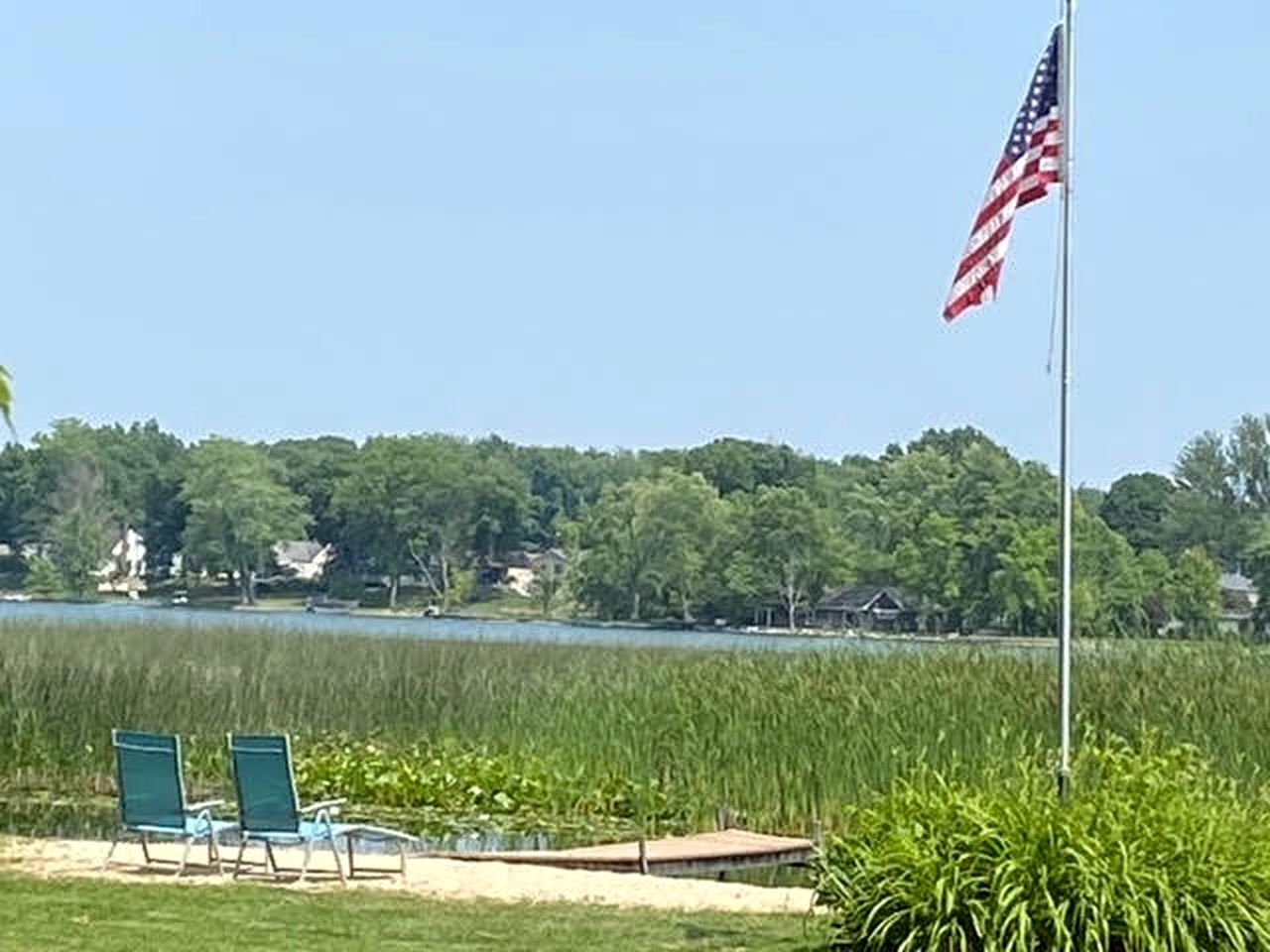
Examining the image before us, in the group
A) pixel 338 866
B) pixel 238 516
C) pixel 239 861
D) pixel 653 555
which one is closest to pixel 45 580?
pixel 238 516

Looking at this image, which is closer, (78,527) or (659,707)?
(659,707)

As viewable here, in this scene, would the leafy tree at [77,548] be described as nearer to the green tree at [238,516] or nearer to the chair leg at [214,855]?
the green tree at [238,516]

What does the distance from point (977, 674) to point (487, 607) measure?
2062 inches

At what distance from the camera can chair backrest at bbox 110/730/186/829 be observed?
11.6 metres

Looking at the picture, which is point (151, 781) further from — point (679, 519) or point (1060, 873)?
point (679, 519)

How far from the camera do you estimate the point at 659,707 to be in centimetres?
1697

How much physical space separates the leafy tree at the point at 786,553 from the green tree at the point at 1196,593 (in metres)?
20.4

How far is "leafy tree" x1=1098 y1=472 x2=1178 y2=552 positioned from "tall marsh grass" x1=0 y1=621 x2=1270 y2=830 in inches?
1015

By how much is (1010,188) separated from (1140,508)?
4093cm

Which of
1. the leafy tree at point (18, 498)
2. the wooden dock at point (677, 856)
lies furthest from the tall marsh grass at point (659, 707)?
the leafy tree at point (18, 498)

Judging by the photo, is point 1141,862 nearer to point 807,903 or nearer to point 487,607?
point 807,903

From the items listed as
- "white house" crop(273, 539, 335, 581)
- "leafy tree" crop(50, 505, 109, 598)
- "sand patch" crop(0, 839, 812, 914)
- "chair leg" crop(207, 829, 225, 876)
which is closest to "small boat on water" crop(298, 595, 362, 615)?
"white house" crop(273, 539, 335, 581)

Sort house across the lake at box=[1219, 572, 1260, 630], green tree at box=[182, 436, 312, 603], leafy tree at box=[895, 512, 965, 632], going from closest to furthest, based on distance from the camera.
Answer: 1. house across the lake at box=[1219, 572, 1260, 630]
2. leafy tree at box=[895, 512, 965, 632]
3. green tree at box=[182, 436, 312, 603]

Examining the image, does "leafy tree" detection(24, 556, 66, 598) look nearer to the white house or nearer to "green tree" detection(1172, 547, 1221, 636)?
the white house
